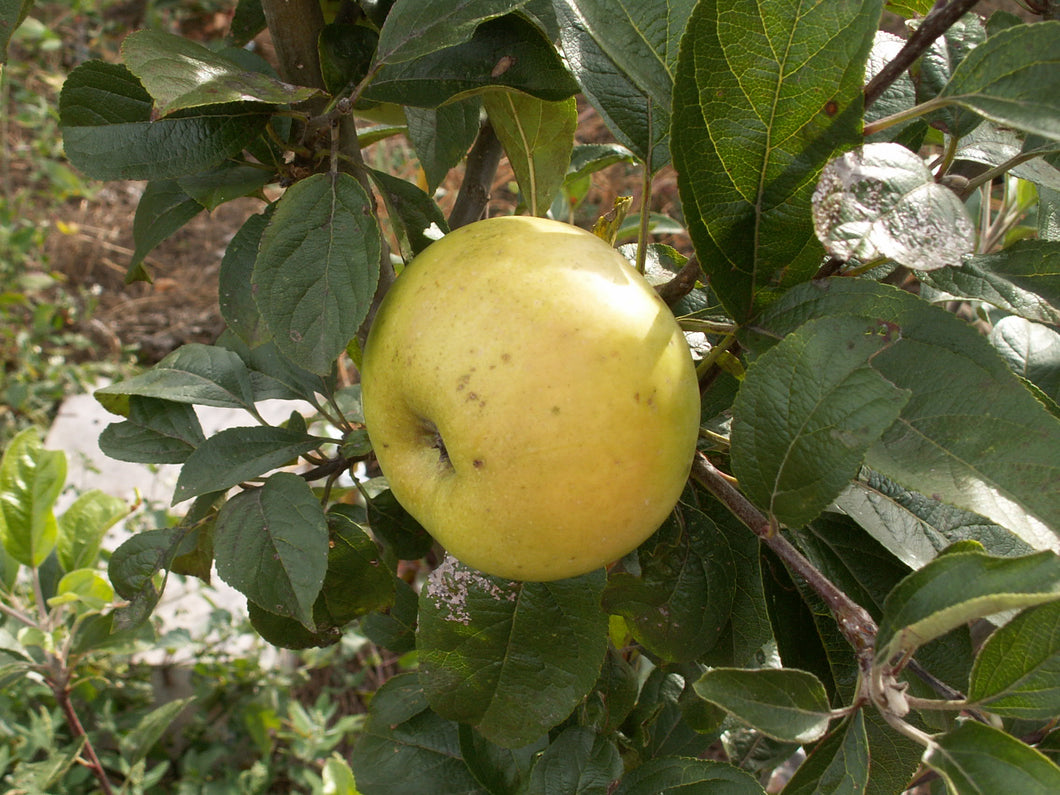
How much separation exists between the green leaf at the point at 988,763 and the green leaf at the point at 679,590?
24 centimetres

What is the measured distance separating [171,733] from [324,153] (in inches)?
70.0

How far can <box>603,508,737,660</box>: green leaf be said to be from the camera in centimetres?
75

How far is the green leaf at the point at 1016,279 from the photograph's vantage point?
68 cm

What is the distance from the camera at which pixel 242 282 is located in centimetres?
85

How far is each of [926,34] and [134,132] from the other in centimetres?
62

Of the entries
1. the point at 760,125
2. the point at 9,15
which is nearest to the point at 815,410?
the point at 760,125

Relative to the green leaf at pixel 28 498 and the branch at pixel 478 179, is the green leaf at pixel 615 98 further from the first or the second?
the green leaf at pixel 28 498

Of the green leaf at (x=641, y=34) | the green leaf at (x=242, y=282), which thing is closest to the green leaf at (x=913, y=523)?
the green leaf at (x=641, y=34)

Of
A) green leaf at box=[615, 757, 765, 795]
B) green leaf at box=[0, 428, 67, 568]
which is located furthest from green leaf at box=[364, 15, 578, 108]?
green leaf at box=[0, 428, 67, 568]

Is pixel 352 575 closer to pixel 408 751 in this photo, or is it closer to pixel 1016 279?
pixel 408 751

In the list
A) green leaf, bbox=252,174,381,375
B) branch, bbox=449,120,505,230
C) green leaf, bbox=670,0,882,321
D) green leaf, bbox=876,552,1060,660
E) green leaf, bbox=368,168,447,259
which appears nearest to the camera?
green leaf, bbox=876,552,1060,660

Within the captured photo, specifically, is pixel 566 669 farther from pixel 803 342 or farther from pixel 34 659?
pixel 34 659

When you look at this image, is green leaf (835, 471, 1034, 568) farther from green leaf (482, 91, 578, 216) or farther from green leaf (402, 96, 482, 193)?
green leaf (402, 96, 482, 193)

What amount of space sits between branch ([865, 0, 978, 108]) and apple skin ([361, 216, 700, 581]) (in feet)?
0.70
